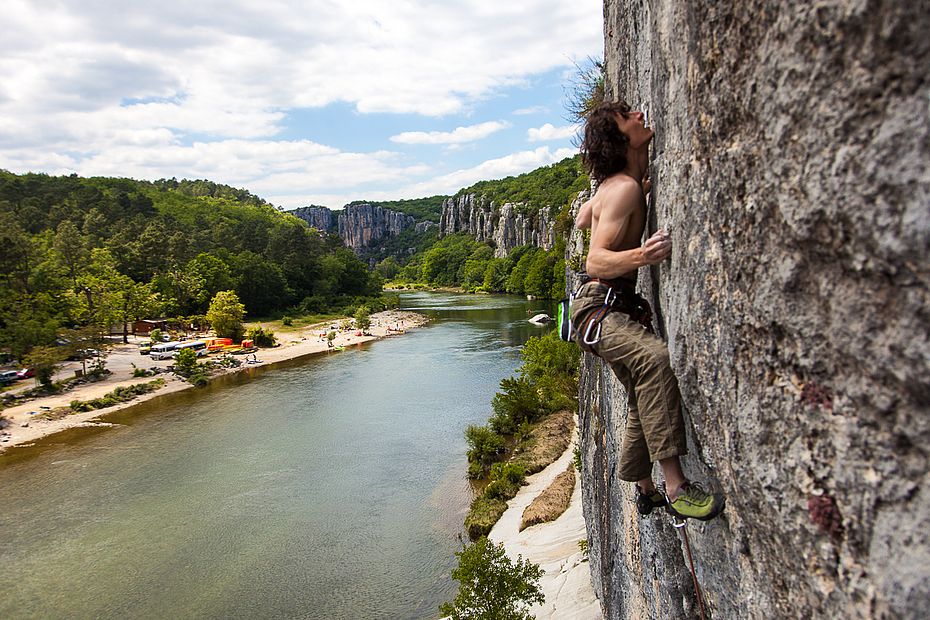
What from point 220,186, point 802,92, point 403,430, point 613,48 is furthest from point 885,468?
point 220,186

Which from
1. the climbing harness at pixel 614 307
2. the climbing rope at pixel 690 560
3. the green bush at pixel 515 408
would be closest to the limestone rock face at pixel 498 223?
the green bush at pixel 515 408

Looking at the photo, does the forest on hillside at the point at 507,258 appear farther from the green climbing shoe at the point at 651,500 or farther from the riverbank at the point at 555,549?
the green climbing shoe at the point at 651,500

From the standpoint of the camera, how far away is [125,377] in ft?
130

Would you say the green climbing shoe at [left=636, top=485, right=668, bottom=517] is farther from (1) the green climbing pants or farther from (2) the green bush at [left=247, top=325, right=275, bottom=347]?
(2) the green bush at [left=247, top=325, right=275, bottom=347]

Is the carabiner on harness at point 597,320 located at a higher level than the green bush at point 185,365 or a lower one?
higher

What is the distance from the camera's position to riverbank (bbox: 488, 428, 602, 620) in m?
11.6

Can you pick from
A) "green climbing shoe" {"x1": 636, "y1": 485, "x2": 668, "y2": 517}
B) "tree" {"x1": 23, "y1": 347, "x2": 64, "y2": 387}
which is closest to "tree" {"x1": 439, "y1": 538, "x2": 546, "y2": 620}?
"green climbing shoe" {"x1": 636, "y1": 485, "x2": 668, "y2": 517}

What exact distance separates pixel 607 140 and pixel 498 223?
5670 inches

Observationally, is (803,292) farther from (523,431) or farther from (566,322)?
(523,431)

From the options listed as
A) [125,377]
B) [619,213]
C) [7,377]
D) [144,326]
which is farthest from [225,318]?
[619,213]

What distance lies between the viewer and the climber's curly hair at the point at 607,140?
12.6 feet

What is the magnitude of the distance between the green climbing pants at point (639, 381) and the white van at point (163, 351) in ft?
156

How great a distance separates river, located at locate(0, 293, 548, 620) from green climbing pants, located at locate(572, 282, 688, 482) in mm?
12246

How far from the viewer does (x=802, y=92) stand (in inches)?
80.9
